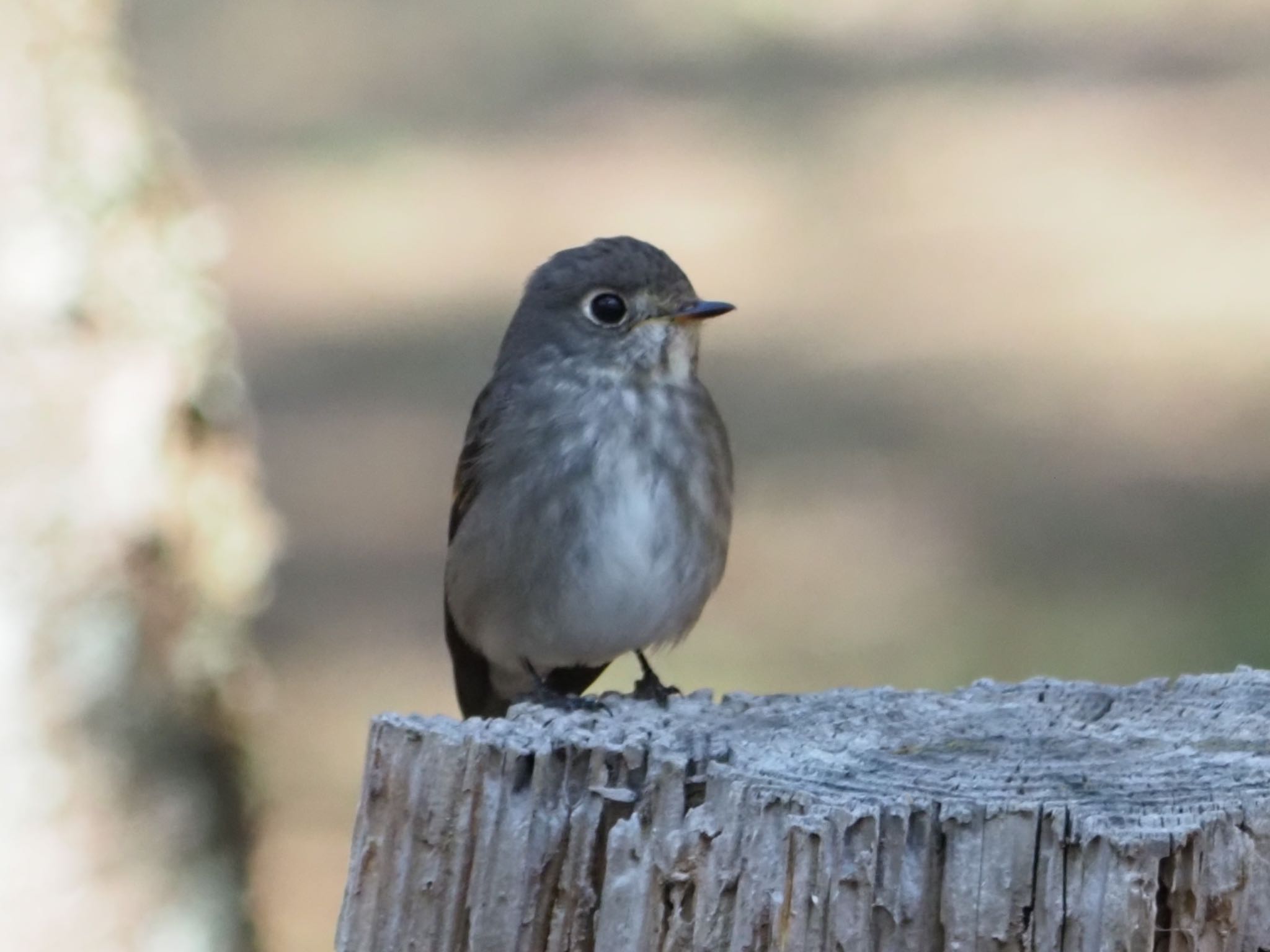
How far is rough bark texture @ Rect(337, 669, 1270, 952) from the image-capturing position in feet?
9.70

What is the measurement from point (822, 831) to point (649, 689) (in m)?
2.00

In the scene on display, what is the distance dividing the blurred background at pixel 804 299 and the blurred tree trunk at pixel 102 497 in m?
0.60

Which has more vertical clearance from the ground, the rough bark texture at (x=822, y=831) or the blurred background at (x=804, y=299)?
the blurred background at (x=804, y=299)

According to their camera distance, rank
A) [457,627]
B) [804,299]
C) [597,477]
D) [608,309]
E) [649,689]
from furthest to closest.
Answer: [804,299] < [457,627] < [608,309] < [597,477] < [649,689]

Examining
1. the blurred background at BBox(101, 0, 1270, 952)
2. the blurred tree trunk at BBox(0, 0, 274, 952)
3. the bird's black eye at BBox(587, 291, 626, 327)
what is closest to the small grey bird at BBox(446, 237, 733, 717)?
the bird's black eye at BBox(587, 291, 626, 327)

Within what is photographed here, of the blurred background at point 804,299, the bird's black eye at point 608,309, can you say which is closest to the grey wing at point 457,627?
the bird's black eye at point 608,309

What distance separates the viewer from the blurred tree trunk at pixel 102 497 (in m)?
5.68

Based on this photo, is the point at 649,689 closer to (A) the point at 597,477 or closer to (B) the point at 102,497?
(A) the point at 597,477

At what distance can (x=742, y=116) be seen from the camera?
38.9 feet

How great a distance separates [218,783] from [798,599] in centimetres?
293

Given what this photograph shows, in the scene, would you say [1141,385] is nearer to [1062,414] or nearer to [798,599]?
[1062,414]

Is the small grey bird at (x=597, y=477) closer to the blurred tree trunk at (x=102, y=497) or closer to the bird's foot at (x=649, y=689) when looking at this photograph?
the bird's foot at (x=649, y=689)

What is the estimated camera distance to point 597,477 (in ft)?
16.8

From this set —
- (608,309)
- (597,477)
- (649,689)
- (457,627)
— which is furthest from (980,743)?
(457,627)
